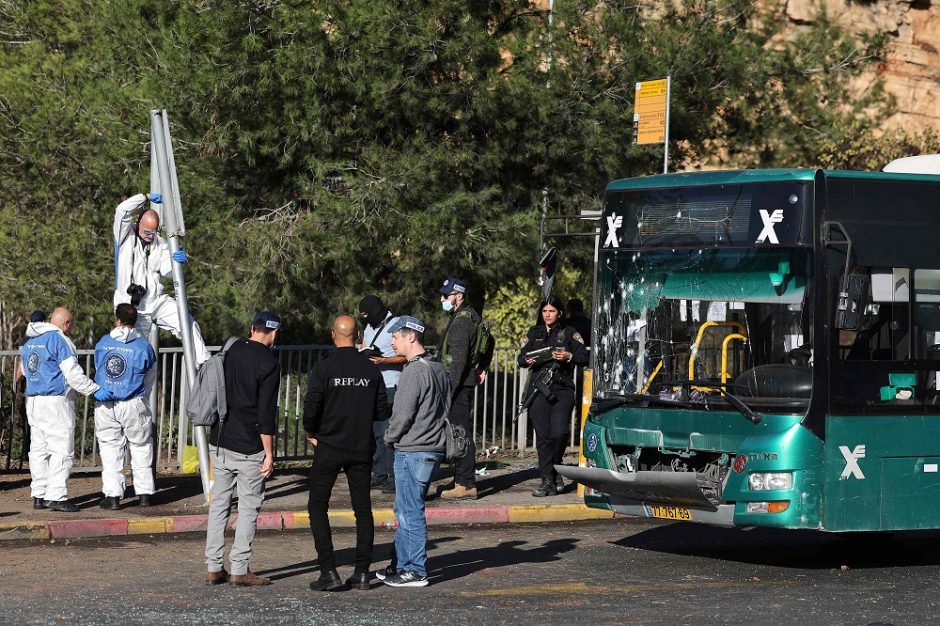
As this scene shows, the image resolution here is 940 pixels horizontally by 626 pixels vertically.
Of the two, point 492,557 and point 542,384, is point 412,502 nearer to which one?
point 492,557

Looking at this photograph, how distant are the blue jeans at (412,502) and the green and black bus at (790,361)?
6.20ft

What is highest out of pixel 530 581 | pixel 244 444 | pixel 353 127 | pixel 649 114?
pixel 353 127

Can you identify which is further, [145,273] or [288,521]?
[145,273]

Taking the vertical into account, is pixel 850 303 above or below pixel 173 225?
below

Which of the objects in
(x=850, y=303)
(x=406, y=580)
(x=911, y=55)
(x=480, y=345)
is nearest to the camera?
(x=406, y=580)

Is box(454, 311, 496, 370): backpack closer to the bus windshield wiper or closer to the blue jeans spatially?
the bus windshield wiper

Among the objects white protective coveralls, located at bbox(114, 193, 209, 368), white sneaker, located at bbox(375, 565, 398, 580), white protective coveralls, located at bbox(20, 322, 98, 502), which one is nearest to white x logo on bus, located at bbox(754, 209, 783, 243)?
white sneaker, located at bbox(375, 565, 398, 580)

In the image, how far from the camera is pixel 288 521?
12.2 metres

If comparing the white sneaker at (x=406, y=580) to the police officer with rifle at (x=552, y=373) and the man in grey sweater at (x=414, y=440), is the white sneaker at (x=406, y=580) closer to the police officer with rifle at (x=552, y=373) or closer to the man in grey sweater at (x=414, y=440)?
the man in grey sweater at (x=414, y=440)

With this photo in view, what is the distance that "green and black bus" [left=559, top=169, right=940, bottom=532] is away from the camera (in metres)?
9.78

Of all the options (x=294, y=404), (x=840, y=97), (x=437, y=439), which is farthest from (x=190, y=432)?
(x=840, y=97)

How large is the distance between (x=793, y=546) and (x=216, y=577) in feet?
→ 16.2

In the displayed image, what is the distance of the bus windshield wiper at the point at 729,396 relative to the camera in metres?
9.85

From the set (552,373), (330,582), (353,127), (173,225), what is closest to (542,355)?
(552,373)
